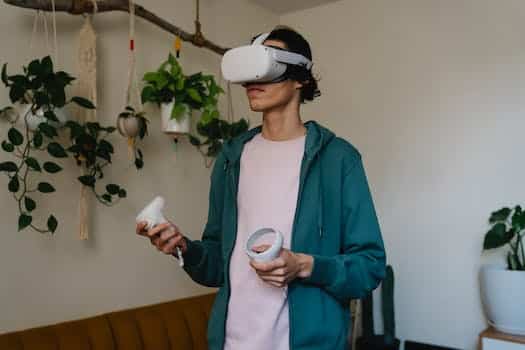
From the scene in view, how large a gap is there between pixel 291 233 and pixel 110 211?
1.17 metres

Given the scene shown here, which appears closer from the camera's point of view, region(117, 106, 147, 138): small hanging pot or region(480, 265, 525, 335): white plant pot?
region(117, 106, 147, 138): small hanging pot

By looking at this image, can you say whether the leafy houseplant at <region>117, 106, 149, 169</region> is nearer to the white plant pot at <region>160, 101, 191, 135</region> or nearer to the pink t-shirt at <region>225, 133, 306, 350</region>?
the white plant pot at <region>160, 101, 191, 135</region>

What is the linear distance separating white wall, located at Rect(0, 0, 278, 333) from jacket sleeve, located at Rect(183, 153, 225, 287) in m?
0.83

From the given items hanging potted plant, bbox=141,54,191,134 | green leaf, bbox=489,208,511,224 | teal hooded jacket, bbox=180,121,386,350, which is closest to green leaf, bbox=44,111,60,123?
hanging potted plant, bbox=141,54,191,134

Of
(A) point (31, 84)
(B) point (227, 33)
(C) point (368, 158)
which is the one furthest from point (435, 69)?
(A) point (31, 84)

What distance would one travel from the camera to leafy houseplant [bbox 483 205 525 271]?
2160mm

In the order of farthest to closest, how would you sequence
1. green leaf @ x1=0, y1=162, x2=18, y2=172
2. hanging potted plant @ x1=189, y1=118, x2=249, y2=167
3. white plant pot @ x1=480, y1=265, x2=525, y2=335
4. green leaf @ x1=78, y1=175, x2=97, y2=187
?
hanging potted plant @ x1=189, y1=118, x2=249, y2=167
white plant pot @ x1=480, y1=265, x2=525, y2=335
green leaf @ x1=78, y1=175, x2=97, y2=187
green leaf @ x1=0, y1=162, x2=18, y2=172

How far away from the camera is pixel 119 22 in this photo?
81.7 inches

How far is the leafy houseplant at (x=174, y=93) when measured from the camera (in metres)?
2.02

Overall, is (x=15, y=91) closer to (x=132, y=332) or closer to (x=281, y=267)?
(x=132, y=332)

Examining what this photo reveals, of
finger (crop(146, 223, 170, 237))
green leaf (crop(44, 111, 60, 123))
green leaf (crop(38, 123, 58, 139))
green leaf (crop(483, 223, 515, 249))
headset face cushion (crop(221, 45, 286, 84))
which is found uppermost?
headset face cushion (crop(221, 45, 286, 84))

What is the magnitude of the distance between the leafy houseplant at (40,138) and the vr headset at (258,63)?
27.4 inches

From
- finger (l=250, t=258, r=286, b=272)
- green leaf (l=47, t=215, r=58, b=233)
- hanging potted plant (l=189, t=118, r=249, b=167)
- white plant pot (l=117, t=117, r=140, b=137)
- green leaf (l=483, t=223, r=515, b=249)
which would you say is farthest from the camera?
hanging potted plant (l=189, t=118, r=249, b=167)

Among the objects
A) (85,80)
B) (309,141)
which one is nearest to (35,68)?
(85,80)
